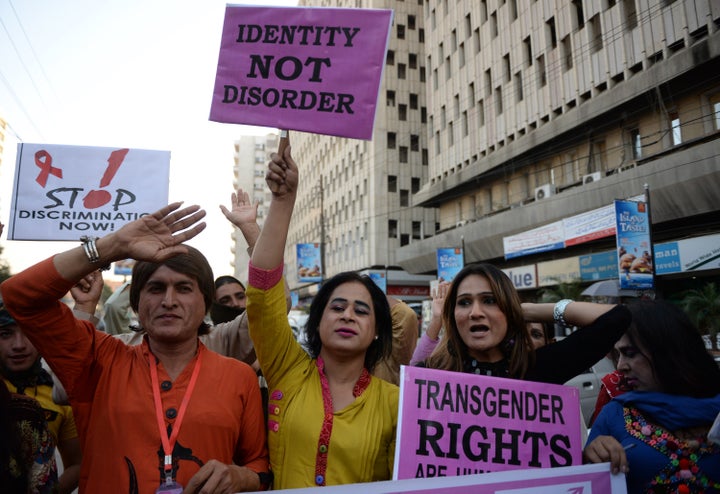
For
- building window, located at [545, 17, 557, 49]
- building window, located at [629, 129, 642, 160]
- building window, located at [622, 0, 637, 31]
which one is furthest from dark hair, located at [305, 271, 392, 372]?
building window, located at [545, 17, 557, 49]

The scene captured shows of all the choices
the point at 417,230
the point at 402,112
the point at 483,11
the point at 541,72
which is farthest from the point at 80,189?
the point at 402,112

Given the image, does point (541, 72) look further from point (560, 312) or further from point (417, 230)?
point (560, 312)

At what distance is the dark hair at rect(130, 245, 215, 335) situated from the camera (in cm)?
236

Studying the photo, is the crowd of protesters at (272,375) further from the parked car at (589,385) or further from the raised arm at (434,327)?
the parked car at (589,385)

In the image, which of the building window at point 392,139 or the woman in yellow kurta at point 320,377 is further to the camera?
the building window at point 392,139

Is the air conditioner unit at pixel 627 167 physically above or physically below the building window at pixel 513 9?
below

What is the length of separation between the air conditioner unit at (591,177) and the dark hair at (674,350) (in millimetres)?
20830

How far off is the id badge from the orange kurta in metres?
0.05

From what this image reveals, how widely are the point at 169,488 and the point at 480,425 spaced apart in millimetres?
1306

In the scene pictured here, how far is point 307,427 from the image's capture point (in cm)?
221

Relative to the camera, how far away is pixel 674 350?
2.38 m

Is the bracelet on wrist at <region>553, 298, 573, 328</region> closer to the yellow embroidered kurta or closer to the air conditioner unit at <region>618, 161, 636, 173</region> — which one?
the yellow embroidered kurta

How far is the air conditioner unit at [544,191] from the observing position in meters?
24.6


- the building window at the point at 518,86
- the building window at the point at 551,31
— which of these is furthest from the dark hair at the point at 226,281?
the building window at the point at 518,86
